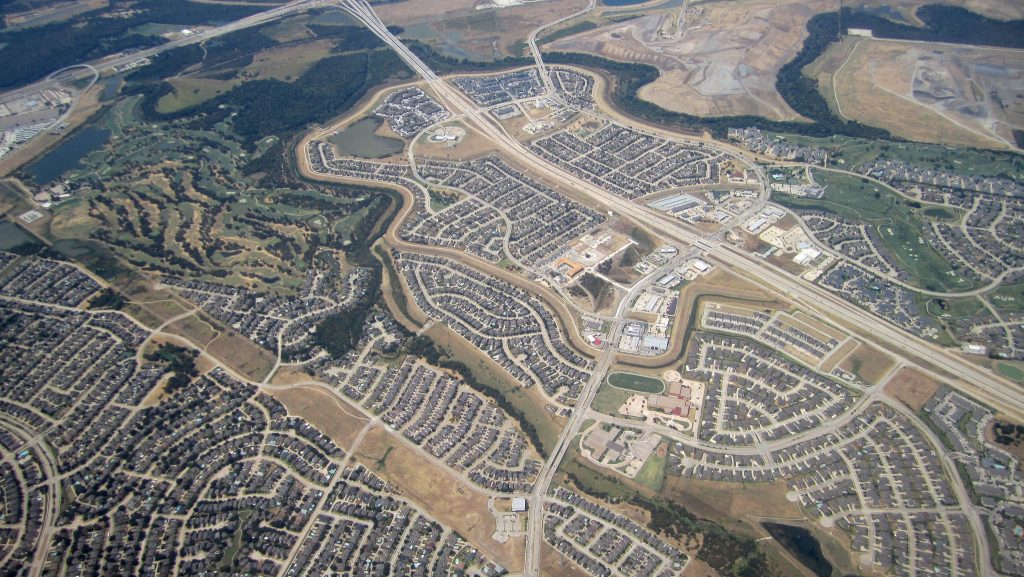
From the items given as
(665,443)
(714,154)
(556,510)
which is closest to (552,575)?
(556,510)

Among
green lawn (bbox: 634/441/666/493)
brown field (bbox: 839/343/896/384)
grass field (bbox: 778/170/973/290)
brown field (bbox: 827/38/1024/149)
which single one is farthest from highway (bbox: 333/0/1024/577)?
brown field (bbox: 827/38/1024/149)

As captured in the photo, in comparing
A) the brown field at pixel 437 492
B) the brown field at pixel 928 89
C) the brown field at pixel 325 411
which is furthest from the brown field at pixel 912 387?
the brown field at pixel 928 89

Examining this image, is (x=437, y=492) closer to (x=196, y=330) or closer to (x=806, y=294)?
(x=196, y=330)

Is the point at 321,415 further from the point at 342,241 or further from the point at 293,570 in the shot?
the point at 342,241

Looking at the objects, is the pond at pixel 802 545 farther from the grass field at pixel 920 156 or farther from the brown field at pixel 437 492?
the grass field at pixel 920 156

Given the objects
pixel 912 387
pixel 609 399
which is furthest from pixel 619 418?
pixel 912 387
